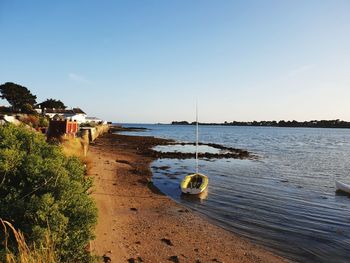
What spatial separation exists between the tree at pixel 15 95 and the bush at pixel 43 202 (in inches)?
2850

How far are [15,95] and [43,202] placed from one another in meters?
76.6

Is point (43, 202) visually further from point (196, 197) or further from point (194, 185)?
point (194, 185)

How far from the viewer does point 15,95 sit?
73312 mm

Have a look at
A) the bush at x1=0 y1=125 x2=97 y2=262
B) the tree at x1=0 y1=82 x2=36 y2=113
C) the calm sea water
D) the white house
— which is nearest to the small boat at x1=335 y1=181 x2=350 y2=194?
the calm sea water

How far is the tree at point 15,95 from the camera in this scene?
72.9m

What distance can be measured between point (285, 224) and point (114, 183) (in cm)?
1124

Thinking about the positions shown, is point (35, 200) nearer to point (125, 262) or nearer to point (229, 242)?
point (125, 262)

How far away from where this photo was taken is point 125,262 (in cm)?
948

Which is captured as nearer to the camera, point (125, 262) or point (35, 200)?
point (35, 200)

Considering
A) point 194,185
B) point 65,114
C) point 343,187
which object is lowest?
point 343,187

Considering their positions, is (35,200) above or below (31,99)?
below

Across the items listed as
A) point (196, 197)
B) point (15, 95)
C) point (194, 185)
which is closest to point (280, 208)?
point (196, 197)

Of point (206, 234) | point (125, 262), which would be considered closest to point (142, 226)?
point (206, 234)

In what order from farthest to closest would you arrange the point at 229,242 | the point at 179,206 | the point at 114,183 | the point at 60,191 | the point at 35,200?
the point at 114,183, the point at 179,206, the point at 229,242, the point at 60,191, the point at 35,200
